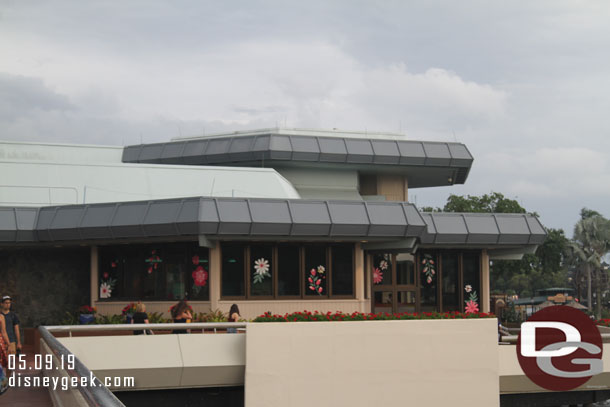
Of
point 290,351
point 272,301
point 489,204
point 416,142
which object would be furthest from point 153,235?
point 489,204

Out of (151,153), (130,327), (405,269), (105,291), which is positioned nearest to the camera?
(130,327)

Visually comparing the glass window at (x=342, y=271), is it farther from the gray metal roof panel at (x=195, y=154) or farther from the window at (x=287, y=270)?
the gray metal roof panel at (x=195, y=154)

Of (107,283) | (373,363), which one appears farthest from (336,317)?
(107,283)

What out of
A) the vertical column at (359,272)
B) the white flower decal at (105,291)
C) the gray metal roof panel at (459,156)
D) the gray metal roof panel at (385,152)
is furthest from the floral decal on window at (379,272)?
the white flower decal at (105,291)

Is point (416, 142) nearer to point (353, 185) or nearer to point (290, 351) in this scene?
point (353, 185)

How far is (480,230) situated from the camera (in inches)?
1140

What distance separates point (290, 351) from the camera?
776 inches

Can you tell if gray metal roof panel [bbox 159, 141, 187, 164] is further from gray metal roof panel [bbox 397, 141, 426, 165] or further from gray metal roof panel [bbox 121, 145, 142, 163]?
gray metal roof panel [bbox 397, 141, 426, 165]

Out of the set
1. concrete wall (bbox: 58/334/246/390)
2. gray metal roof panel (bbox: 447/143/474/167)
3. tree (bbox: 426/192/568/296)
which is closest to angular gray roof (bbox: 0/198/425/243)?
concrete wall (bbox: 58/334/246/390)

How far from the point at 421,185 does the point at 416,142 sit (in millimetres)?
6632

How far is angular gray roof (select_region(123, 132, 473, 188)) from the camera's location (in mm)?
32469

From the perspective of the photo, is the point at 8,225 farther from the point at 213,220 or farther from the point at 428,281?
the point at 428,281

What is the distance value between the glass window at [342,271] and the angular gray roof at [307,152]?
724 centimetres

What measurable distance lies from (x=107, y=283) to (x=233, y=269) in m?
4.72
